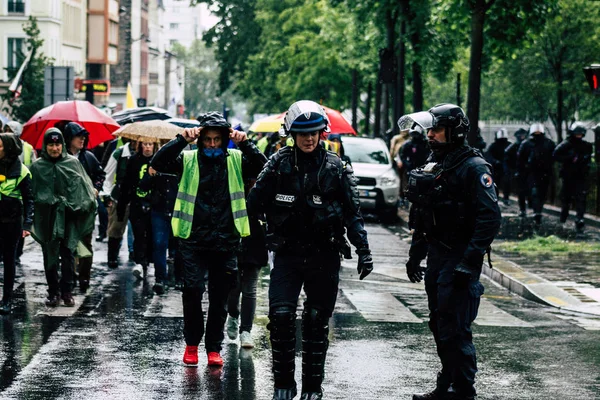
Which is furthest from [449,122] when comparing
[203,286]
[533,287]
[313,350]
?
[533,287]

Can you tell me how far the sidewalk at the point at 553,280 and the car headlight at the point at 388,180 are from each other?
313 inches

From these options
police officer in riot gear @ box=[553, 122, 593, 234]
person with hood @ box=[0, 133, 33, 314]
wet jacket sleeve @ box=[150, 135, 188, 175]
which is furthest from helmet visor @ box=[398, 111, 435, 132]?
police officer in riot gear @ box=[553, 122, 593, 234]

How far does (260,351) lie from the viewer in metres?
9.93

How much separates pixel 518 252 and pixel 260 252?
32.1 feet

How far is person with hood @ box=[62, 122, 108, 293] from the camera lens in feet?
44.5

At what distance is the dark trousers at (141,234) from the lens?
14721 mm

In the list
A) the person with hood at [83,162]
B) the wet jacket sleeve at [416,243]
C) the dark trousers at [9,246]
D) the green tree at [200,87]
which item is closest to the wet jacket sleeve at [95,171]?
the person with hood at [83,162]

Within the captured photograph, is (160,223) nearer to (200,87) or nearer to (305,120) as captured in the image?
(305,120)

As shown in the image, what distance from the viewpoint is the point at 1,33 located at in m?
69.2

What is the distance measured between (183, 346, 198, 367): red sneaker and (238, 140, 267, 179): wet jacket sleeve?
1.27 m

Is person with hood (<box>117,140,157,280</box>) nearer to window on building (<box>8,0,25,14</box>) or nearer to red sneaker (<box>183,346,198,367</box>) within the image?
red sneaker (<box>183,346,198,367</box>)

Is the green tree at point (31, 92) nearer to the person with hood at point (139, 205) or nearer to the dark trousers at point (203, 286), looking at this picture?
the person with hood at point (139, 205)

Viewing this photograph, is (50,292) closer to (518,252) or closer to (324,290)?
(324,290)

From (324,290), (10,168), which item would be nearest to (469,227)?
(324,290)
